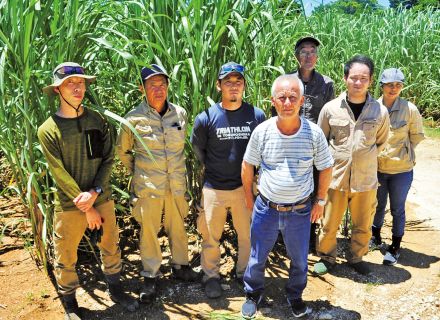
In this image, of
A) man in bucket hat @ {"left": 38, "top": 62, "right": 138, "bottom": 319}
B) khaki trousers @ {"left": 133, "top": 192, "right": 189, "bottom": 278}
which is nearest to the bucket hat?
man in bucket hat @ {"left": 38, "top": 62, "right": 138, "bottom": 319}

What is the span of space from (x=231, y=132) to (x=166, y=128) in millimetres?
395

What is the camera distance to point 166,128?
247 centimetres

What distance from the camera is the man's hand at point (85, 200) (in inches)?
86.7

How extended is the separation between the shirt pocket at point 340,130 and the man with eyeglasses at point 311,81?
0.27 metres

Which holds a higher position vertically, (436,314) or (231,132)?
(231,132)

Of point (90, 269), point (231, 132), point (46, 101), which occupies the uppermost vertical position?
point (46, 101)

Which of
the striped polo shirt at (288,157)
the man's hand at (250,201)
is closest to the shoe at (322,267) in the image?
the man's hand at (250,201)

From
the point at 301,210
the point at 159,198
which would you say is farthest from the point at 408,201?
the point at 159,198

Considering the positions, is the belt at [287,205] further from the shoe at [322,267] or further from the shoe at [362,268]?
the shoe at [362,268]

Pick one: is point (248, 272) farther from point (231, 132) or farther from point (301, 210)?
point (231, 132)

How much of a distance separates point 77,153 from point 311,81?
1.69 metres

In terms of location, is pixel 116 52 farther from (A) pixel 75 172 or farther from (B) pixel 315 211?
(B) pixel 315 211

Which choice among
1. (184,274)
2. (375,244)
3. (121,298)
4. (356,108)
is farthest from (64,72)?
(375,244)

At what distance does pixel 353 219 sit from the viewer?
294 centimetres
